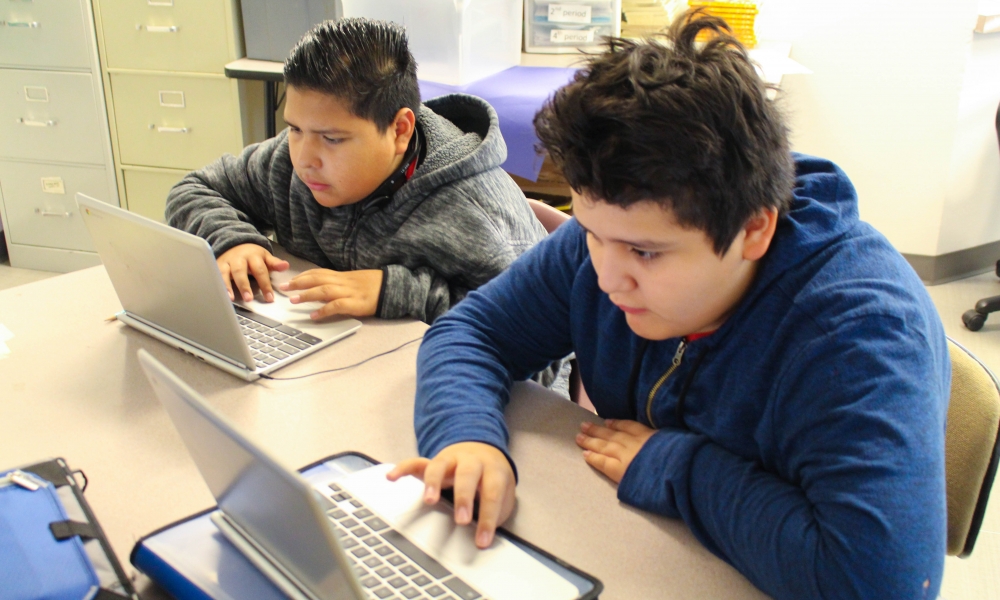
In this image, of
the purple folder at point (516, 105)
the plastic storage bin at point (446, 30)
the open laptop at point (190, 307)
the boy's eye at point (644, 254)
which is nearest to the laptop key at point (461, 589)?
the boy's eye at point (644, 254)

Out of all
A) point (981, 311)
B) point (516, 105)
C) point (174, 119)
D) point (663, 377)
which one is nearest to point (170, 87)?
point (174, 119)

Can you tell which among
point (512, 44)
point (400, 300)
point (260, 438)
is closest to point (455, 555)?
point (260, 438)

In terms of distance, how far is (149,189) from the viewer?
2932mm

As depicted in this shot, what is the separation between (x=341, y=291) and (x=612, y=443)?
1.57ft

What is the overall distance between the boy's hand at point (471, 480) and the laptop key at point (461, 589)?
0.05m

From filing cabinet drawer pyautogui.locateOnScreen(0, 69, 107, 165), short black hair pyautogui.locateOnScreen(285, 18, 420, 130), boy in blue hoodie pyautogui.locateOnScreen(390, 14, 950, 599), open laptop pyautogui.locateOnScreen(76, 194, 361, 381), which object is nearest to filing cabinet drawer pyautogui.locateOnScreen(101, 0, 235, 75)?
filing cabinet drawer pyautogui.locateOnScreen(0, 69, 107, 165)

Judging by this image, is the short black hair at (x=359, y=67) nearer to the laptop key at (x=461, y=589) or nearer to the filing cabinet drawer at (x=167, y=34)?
the laptop key at (x=461, y=589)

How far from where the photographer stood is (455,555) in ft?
2.23

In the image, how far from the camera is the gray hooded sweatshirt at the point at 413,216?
1.25 metres

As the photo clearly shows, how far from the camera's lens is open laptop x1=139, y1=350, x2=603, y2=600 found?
530 mm

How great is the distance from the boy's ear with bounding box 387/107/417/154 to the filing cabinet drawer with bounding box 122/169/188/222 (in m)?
1.82

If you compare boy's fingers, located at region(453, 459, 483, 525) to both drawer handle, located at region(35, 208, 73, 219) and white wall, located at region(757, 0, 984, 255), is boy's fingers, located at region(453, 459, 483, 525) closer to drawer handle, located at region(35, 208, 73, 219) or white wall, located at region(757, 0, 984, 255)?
white wall, located at region(757, 0, 984, 255)

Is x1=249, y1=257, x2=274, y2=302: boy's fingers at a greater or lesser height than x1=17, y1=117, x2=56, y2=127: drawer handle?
greater

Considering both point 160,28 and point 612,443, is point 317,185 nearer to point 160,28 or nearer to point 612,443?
point 612,443
